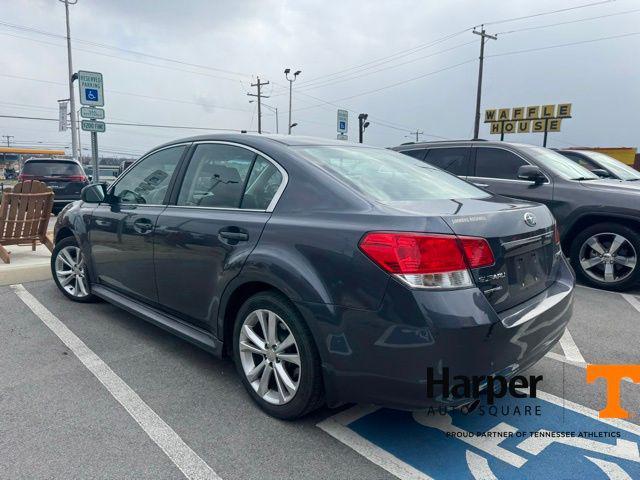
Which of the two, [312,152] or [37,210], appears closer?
[312,152]

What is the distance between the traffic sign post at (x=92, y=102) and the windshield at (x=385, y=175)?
6.06 m

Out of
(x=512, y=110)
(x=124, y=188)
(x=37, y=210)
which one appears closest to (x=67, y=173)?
(x=37, y=210)

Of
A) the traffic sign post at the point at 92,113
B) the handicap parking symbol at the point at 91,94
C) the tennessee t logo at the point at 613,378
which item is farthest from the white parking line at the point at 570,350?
the handicap parking symbol at the point at 91,94

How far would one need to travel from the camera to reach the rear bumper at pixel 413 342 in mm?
2047

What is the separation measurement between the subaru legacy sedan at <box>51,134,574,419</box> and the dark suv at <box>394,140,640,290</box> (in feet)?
9.64

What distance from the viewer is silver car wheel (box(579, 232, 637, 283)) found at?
525cm

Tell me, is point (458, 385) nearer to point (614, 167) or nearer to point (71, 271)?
point (71, 271)

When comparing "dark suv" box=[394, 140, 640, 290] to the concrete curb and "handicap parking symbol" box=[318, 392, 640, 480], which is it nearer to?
"handicap parking symbol" box=[318, 392, 640, 480]

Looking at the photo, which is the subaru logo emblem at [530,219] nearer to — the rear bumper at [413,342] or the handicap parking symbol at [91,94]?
the rear bumper at [413,342]

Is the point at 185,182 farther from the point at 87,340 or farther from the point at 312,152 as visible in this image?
the point at 87,340

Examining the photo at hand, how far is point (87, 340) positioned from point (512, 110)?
3574 cm

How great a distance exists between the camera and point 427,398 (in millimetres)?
2123

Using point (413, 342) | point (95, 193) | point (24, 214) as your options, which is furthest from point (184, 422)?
point (24, 214)

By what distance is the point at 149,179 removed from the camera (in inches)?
149
